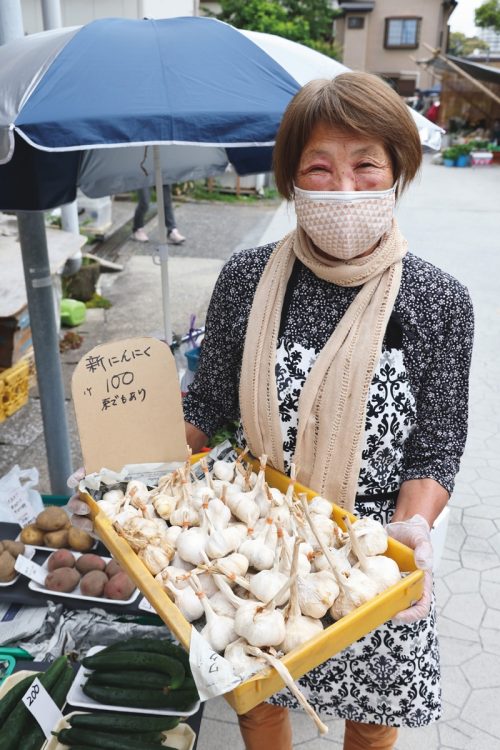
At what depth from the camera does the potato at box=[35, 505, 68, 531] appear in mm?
2674

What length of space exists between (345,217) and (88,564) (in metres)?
1.82

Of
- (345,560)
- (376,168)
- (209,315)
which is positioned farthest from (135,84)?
(345,560)

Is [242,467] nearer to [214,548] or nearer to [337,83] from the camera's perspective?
[214,548]

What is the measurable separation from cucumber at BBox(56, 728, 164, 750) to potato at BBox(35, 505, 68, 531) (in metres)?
0.99

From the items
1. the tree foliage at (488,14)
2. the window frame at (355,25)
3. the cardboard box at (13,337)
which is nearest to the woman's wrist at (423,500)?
the cardboard box at (13,337)

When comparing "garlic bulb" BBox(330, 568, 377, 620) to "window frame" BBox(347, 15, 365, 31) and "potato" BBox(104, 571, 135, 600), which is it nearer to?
"potato" BBox(104, 571, 135, 600)

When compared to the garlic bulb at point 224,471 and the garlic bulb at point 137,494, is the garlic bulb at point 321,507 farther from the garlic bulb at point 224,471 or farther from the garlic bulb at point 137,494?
the garlic bulb at point 137,494

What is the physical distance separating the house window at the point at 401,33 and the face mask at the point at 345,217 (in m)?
46.8

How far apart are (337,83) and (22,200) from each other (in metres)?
1.54

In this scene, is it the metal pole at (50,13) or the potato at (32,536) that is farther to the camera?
the metal pole at (50,13)

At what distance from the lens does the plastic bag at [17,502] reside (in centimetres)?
287

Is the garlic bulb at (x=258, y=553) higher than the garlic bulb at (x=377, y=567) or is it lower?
lower

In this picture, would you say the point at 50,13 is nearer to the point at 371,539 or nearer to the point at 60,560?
the point at 60,560

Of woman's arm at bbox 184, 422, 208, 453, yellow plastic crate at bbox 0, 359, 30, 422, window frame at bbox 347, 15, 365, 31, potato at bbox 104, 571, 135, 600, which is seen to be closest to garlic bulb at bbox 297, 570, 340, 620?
woman's arm at bbox 184, 422, 208, 453
